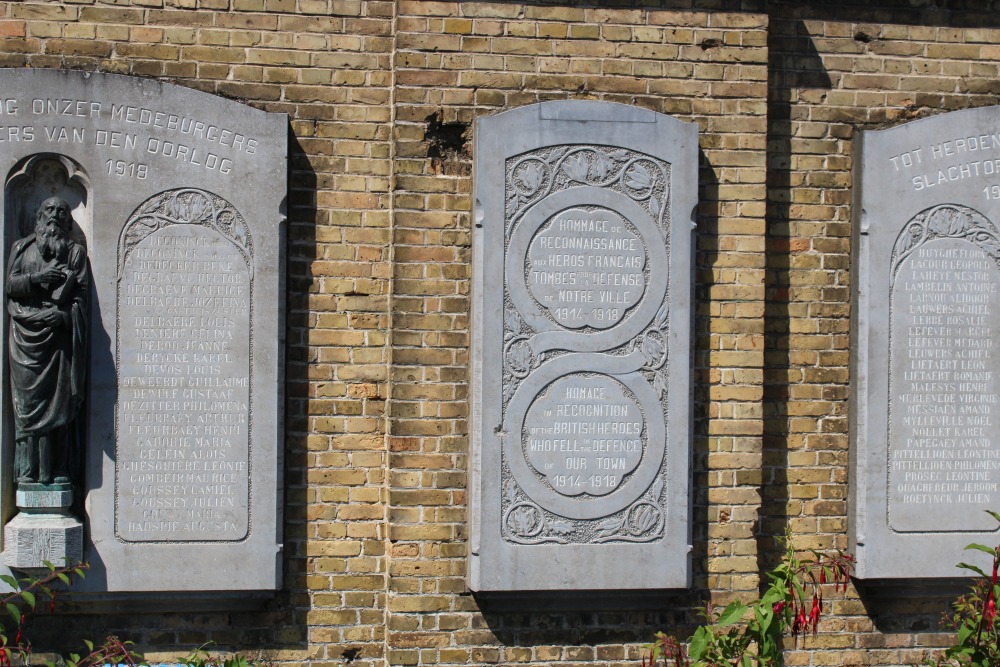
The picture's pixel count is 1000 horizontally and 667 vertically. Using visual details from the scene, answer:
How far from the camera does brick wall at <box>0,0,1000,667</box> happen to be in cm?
471

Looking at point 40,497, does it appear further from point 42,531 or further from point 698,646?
point 698,646

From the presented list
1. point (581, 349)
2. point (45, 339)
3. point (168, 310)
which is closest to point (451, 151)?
point (581, 349)

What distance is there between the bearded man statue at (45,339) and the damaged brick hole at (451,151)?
1.57 m

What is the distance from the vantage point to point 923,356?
16.3ft

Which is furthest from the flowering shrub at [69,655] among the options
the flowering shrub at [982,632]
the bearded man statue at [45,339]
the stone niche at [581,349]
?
the flowering shrub at [982,632]

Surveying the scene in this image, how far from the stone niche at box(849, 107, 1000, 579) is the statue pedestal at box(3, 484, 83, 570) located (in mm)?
3486

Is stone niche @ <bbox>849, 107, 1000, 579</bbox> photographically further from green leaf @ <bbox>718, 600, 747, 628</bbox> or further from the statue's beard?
the statue's beard

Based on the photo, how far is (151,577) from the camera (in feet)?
14.9

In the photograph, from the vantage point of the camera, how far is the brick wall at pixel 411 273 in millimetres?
Answer: 4715

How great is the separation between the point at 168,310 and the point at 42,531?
40.7 inches

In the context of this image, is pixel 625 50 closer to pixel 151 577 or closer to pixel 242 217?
pixel 242 217

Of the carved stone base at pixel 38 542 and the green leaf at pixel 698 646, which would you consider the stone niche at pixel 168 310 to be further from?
the green leaf at pixel 698 646

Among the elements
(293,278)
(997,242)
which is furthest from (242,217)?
(997,242)

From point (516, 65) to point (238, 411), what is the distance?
1.95 m
